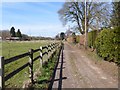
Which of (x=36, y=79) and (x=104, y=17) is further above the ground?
(x=104, y=17)

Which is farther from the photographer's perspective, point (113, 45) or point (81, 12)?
point (81, 12)

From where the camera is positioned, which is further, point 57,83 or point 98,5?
point 98,5

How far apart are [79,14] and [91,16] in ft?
17.3

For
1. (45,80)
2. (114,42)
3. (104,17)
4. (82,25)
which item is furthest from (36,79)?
(82,25)

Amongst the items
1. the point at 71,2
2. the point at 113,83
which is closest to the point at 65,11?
the point at 71,2

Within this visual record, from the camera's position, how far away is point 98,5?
4709 centimetres

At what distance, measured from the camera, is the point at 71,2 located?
53.1m

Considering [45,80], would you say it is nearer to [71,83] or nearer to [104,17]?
[71,83]

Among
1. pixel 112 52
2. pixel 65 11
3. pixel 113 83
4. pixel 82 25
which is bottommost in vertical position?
pixel 113 83

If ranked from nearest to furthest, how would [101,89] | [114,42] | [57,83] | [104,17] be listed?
1. [101,89]
2. [57,83]
3. [114,42]
4. [104,17]

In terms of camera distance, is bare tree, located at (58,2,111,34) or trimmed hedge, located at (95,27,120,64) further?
bare tree, located at (58,2,111,34)

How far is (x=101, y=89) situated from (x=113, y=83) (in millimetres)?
1082

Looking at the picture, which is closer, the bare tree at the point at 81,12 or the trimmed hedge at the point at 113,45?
the trimmed hedge at the point at 113,45

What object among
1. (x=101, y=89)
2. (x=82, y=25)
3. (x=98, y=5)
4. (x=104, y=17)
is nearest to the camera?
(x=101, y=89)
